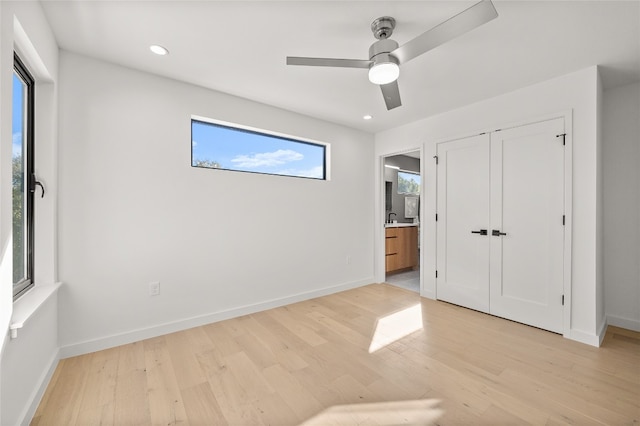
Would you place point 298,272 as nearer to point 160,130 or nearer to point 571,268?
point 160,130

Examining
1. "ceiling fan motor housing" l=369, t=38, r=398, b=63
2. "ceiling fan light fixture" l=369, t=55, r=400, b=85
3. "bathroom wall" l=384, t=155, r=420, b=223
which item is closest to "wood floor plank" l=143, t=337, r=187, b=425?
"ceiling fan light fixture" l=369, t=55, r=400, b=85

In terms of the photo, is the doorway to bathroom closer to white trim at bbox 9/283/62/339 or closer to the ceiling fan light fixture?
the ceiling fan light fixture

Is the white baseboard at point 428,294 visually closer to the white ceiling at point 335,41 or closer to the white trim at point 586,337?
the white trim at point 586,337

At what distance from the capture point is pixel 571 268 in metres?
2.53

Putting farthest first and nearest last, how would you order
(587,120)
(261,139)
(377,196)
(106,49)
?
1. (377,196)
2. (261,139)
3. (587,120)
4. (106,49)

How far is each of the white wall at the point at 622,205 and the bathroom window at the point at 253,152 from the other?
3.23 m

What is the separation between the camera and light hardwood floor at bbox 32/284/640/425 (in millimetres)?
1587

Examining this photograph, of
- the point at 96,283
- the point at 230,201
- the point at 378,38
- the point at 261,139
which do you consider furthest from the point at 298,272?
the point at 378,38

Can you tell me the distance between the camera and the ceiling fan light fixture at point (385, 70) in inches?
69.7

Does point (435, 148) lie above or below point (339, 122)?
below

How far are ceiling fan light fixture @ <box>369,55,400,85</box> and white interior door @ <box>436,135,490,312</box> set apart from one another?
1.94 meters

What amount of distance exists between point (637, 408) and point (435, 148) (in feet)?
9.45

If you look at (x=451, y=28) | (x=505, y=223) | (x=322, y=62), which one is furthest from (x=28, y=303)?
(x=505, y=223)

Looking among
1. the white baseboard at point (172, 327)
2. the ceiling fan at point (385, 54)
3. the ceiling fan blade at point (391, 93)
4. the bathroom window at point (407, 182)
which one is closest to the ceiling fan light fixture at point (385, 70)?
the ceiling fan at point (385, 54)
